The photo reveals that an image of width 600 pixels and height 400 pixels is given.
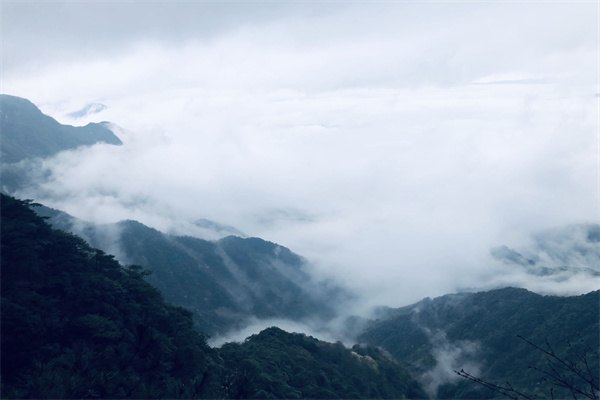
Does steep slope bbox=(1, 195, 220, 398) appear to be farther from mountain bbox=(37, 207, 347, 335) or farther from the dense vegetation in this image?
mountain bbox=(37, 207, 347, 335)

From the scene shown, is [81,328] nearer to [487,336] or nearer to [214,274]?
[487,336]

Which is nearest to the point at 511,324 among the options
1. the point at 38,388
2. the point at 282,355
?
the point at 282,355

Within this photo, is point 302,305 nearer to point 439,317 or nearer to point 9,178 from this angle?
point 439,317

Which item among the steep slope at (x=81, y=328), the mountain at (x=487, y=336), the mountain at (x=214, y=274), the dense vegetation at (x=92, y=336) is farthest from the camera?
the mountain at (x=214, y=274)

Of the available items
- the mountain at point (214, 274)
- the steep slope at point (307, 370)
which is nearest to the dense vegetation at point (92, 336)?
the steep slope at point (307, 370)

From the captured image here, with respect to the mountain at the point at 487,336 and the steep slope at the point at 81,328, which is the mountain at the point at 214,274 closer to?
the mountain at the point at 487,336

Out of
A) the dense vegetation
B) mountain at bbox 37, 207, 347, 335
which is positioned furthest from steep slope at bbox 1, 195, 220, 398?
mountain at bbox 37, 207, 347, 335

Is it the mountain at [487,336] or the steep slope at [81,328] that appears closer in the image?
the steep slope at [81,328]
